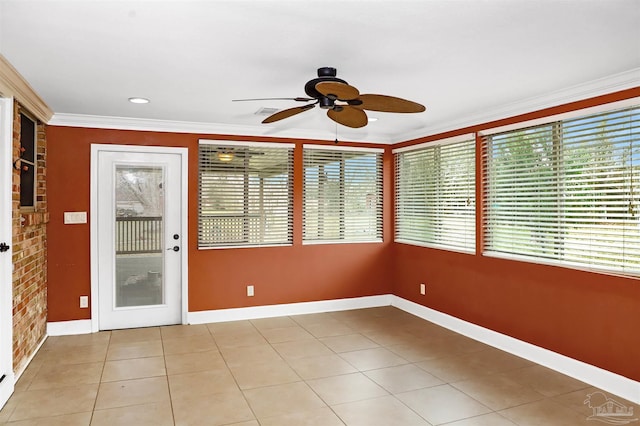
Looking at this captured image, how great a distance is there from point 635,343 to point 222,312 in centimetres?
392

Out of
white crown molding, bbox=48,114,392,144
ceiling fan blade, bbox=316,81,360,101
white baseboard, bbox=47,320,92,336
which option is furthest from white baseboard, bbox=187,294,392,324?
ceiling fan blade, bbox=316,81,360,101

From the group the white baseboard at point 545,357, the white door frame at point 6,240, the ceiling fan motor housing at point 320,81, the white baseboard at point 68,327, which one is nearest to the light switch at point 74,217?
the white baseboard at point 68,327

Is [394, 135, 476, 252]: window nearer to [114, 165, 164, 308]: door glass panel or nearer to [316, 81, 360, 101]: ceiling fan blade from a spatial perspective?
[316, 81, 360, 101]: ceiling fan blade

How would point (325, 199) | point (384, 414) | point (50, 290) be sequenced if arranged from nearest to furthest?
point (384, 414) → point (50, 290) → point (325, 199)

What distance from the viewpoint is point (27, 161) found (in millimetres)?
3801

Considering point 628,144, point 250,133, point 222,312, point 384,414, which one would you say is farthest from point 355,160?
point 384,414

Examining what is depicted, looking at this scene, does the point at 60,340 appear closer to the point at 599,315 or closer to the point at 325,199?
the point at 325,199

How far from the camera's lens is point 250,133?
5062 mm

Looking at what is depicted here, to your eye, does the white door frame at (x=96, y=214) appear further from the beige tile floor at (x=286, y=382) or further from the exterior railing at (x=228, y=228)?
the beige tile floor at (x=286, y=382)

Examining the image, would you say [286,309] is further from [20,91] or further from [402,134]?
[20,91]

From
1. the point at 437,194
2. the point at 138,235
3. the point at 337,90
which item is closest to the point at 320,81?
the point at 337,90

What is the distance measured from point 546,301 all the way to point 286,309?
2.90 m

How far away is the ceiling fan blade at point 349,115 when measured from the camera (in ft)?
9.16

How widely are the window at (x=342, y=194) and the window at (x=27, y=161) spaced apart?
9.38ft
